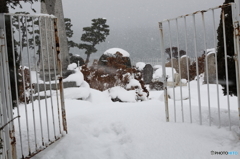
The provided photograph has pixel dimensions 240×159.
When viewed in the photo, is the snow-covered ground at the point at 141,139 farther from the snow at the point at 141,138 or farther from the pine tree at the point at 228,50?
the pine tree at the point at 228,50

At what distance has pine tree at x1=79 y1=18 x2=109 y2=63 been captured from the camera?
63.1 feet

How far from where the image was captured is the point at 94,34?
1933cm

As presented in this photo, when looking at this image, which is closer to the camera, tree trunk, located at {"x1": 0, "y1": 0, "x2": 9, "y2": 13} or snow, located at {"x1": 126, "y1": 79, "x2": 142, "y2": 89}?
tree trunk, located at {"x1": 0, "y1": 0, "x2": 9, "y2": 13}

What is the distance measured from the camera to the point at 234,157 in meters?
2.40

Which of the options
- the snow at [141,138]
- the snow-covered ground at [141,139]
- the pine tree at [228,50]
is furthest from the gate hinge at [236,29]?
the snow-covered ground at [141,139]

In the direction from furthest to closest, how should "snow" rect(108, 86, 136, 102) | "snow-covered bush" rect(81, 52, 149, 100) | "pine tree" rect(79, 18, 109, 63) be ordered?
"pine tree" rect(79, 18, 109, 63)
"snow-covered bush" rect(81, 52, 149, 100)
"snow" rect(108, 86, 136, 102)

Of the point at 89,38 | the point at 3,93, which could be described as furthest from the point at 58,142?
the point at 89,38

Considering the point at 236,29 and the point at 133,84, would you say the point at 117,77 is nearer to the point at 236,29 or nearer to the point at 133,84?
the point at 133,84

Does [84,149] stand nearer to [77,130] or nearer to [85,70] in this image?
[77,130]

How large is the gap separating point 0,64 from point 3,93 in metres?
0.28

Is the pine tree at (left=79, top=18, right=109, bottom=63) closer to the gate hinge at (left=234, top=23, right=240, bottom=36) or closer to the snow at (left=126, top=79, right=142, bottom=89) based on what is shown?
the snow at (left=126, top=79, right=142, bottom=89)

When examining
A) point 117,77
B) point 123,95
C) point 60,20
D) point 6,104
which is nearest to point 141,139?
point 6,104

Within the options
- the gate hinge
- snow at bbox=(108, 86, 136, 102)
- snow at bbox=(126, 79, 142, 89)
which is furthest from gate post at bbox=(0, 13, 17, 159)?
snow at bbox=(126, 79, 142, 89)

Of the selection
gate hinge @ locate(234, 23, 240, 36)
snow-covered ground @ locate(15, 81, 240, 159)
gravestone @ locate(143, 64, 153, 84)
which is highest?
gate hinge @ locate(234, 23, 240, 36)
